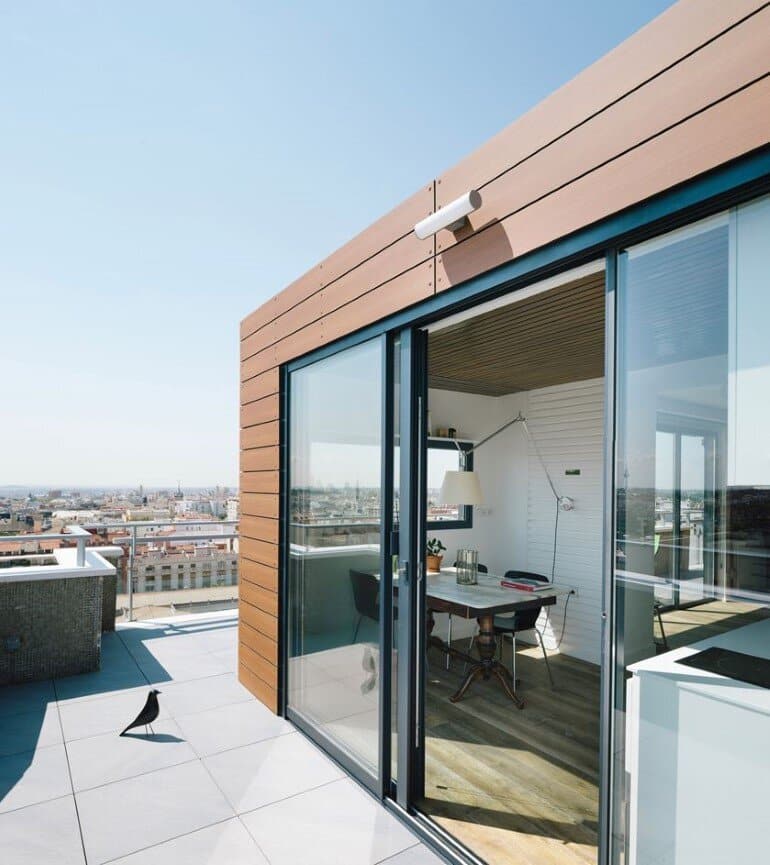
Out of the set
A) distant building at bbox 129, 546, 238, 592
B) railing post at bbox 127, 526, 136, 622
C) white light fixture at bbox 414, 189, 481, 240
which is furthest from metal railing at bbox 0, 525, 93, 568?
white light fixture at bbox 414, 189, 481, 240

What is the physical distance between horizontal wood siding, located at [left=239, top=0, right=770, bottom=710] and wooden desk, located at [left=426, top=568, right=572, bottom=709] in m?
1.87

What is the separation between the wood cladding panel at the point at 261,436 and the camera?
346cm

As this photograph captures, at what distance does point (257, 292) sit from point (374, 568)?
16.9ft

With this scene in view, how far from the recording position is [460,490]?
446cm

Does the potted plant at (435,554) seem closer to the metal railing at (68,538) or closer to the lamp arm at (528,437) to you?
the lamp arm at (528,437)

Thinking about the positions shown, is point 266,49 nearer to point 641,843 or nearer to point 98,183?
point 98,183

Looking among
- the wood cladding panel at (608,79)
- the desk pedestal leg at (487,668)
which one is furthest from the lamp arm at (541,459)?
the wood cladding panel at (608,79)

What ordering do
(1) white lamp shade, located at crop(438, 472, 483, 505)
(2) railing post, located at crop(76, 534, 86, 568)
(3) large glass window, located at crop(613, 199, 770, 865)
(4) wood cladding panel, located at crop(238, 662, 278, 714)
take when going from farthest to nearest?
(1) white lamp shade, located at crop(438, 472, 483, 505), (2) railing post, located at crop(76, 534, 86, 568), (4) wood cladding panel, located at crop(238, 662, 278, 714), (3) large glass window, located at crop(613, 199, 770, 865)

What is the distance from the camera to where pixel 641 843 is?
143 cm

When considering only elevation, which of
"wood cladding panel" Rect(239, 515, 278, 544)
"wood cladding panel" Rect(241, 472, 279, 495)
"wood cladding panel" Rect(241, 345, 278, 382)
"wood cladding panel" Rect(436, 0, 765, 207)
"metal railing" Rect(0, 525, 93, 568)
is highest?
"wood cladding panel" Rect(436, 0, 765, 207)

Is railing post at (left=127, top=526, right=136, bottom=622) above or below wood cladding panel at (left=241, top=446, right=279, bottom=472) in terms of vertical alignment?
below

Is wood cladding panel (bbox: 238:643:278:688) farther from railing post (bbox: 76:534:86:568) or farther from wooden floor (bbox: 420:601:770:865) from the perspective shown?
railing post (bbox: 76:534:86:568)

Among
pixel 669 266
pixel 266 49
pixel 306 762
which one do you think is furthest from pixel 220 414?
pixel 669 266

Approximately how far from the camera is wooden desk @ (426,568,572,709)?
351 cm
